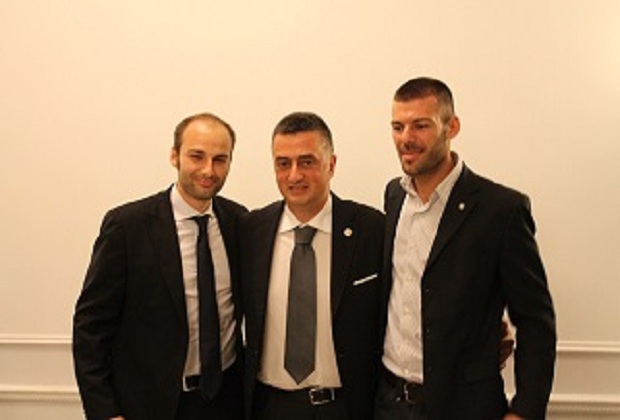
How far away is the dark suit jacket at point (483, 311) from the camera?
1.86 metres

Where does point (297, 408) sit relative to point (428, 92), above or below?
below

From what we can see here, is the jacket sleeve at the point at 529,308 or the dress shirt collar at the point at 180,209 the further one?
the dress shirt collar at the point at 180,209

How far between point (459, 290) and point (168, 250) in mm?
994

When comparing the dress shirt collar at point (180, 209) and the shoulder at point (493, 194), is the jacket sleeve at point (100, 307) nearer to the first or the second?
the dress shirt collar at point (180, 209)

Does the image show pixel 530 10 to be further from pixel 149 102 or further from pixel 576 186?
pixel 149 102

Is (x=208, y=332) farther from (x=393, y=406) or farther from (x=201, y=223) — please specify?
(x=393, y=406)

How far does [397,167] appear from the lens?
8.98ft

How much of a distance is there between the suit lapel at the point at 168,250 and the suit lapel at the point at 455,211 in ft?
2.79

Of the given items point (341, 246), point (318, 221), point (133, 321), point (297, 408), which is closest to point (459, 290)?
point (341, 246)

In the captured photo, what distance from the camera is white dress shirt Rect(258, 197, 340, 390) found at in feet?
6.76

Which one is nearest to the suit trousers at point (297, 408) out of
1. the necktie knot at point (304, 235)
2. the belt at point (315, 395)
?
the belt at point (315, 395)

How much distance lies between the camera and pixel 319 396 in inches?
80.4

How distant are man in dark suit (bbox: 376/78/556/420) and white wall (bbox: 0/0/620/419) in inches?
30.9

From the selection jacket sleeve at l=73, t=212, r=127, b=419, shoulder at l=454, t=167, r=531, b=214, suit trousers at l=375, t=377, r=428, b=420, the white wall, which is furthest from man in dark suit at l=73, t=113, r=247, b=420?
shoulder at l=454, t=167, r=531, b=214
